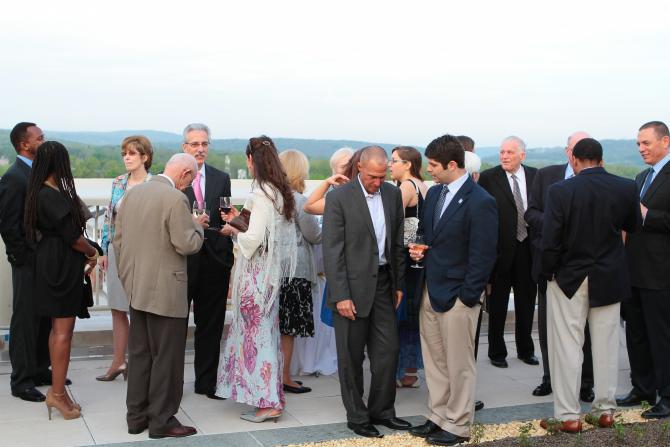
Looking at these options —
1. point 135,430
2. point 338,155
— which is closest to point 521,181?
point 338,155

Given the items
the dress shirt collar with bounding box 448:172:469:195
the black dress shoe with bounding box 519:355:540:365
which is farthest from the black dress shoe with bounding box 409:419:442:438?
the black dress shoe with bounding box 519:355:540:365

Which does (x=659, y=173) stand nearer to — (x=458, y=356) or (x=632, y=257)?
(x=632, y=257)

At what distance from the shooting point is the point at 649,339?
6.41m

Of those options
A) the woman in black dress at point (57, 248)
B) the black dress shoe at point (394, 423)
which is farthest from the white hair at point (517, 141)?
the woman in black dress at point (57, 248)

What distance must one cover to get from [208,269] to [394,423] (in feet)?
5.89

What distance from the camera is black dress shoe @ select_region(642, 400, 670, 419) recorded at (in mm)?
6074

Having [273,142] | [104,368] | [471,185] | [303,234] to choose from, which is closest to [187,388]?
[104,368]

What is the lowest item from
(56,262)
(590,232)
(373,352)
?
(373,352)

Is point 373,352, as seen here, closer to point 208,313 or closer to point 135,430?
point 208,313

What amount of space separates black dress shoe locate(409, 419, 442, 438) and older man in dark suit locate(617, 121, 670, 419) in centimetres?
155

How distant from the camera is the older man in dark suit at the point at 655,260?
245 inches

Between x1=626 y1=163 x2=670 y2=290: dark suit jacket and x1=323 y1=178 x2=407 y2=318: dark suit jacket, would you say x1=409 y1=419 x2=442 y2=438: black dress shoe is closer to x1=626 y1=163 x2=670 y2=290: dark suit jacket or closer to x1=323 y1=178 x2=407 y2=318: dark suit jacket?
x1=323 y1=178 x2=407 y2=318: dark suit jacket

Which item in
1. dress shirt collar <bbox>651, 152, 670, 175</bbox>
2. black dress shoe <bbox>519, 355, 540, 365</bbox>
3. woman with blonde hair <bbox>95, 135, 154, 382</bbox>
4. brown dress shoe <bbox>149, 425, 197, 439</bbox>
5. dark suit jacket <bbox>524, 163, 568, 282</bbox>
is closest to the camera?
brown dress shoe <bbox>149, 425, 197, 439</bbox>

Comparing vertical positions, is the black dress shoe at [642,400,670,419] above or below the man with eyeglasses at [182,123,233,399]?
below
